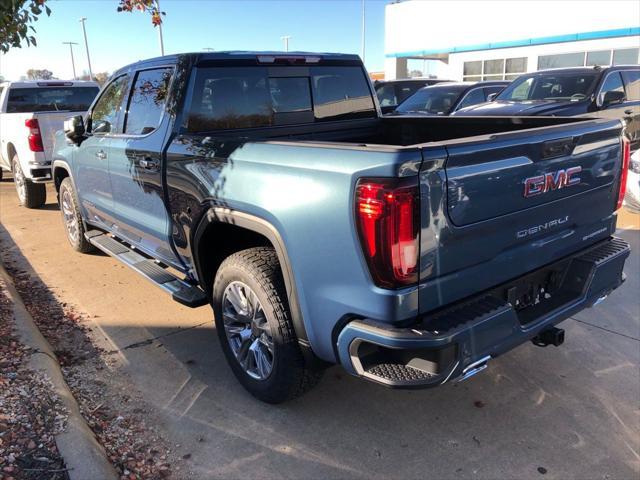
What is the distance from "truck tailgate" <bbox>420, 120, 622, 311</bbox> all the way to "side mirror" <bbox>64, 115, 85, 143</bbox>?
13.2 feet

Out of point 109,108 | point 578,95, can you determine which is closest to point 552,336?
point 109,108

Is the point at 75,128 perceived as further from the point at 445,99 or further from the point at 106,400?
the point at 445,99

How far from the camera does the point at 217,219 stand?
10.6ft

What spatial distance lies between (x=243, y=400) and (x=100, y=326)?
1744 millimetres

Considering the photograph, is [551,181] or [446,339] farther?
[551,181]

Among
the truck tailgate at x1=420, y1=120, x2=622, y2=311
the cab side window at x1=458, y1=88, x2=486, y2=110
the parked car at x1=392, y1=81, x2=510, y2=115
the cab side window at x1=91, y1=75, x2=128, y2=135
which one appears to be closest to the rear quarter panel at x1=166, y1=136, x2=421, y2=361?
the truck tailgate at x1=420, y1=120, x2=622, y2=311

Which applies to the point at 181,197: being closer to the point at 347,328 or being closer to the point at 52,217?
the point at 347,328

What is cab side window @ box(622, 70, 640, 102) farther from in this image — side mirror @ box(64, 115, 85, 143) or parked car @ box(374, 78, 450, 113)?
side mirror @ box(64, 115, 85, 143)

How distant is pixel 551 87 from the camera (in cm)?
946

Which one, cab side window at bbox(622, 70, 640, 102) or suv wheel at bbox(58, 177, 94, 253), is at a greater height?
cab side window at bbox(622, 70, 640, 102)

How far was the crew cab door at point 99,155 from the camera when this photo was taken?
15.6 ft

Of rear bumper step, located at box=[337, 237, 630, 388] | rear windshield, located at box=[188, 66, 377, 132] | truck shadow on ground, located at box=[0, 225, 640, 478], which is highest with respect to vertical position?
rear windshield, located at box=[188, 66, 377, 132]

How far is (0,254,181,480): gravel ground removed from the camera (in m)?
2.83

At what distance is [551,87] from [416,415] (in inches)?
315
